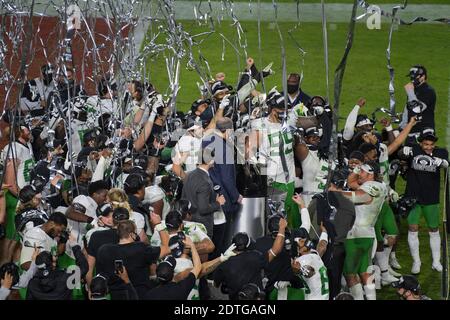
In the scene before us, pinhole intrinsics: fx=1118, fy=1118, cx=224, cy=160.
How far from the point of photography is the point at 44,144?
10766 mm

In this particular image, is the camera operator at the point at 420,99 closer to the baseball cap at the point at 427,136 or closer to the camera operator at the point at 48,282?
the baseball cap at the point at 427,136

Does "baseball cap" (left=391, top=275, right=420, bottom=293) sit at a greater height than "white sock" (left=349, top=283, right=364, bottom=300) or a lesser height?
greater

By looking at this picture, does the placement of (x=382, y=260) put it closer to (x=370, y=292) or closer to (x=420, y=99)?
(x=370, y=292)

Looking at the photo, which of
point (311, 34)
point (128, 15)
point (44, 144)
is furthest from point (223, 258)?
point (311, 34)

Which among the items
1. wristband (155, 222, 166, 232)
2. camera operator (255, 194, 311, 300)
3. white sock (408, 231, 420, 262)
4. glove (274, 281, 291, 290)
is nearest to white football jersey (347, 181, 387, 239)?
camera operator (255, 194, 311, 300)

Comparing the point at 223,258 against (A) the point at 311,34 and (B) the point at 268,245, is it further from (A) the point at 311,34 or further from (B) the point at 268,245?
(A) the point at 311,34

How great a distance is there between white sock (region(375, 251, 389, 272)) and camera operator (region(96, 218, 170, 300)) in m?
2.62

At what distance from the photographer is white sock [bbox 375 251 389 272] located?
32.7ft

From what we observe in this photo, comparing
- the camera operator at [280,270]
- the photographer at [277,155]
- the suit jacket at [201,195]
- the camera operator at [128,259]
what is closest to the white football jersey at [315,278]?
the camera operator at [280,270]

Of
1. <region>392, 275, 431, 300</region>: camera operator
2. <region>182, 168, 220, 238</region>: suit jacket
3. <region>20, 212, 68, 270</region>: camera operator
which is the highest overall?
<region>182, 168, 220, 238</region>: suit jacket

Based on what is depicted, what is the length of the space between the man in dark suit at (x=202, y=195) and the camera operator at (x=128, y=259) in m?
1.17

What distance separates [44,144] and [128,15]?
165 cm

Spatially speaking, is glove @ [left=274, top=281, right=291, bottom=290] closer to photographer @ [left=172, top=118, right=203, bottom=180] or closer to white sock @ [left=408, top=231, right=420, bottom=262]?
photographer @ [left=172, top=118, right=203, bottom=180]

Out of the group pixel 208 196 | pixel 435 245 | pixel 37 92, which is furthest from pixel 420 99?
pixel 37 92
